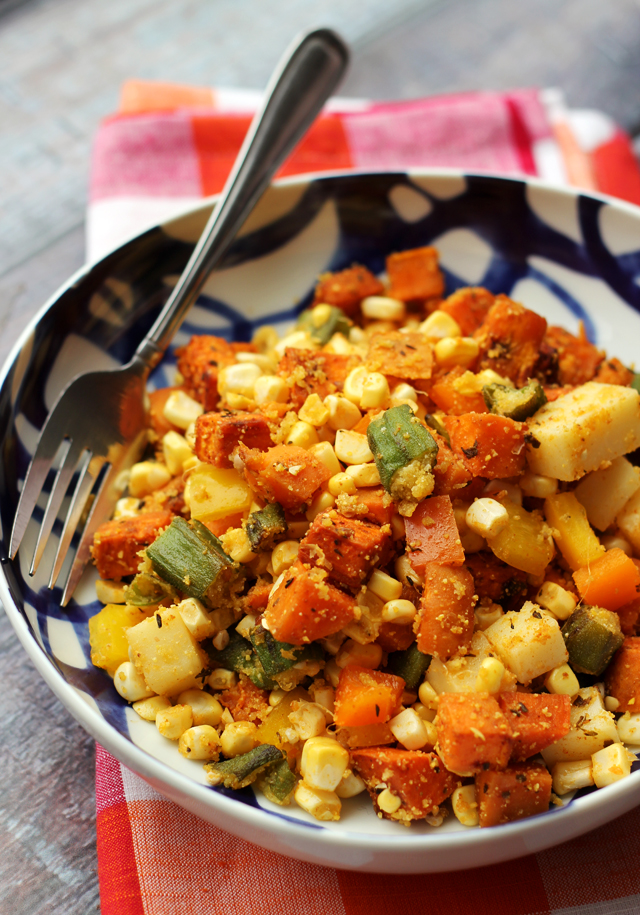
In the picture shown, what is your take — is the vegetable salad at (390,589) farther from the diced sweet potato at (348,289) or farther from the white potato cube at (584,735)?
the diced sweet potato at (348,289)

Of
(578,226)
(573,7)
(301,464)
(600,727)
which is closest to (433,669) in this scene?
(600,727)

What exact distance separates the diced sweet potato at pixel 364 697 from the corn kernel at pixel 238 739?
256 mm

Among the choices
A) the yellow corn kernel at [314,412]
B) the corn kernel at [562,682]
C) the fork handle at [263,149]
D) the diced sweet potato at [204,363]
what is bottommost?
the corn kernel at [562,682]

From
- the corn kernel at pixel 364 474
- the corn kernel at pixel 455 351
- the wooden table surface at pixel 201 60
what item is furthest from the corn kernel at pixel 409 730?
the wooden table surface at pixel 201 60

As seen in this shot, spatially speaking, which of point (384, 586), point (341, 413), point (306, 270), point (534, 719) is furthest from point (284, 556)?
point (306, 270)

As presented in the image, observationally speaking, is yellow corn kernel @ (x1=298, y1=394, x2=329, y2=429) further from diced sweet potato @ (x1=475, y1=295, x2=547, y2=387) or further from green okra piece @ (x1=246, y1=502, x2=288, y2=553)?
diced sweet potato @ (x1=475, y1=295, x2=547, y2=387)

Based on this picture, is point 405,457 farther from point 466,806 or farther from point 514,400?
point 466,806

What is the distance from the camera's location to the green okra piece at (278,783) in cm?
216

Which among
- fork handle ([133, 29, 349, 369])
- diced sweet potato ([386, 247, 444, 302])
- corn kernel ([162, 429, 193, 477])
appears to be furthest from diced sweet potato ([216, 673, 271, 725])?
diced sweet potato ([386, 247, 444, 302])

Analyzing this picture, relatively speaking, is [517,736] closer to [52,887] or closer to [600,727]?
[600,727]

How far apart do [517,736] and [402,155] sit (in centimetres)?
317

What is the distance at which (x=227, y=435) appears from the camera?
243cm

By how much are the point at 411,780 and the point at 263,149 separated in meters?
2.51

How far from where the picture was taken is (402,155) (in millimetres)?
4172
